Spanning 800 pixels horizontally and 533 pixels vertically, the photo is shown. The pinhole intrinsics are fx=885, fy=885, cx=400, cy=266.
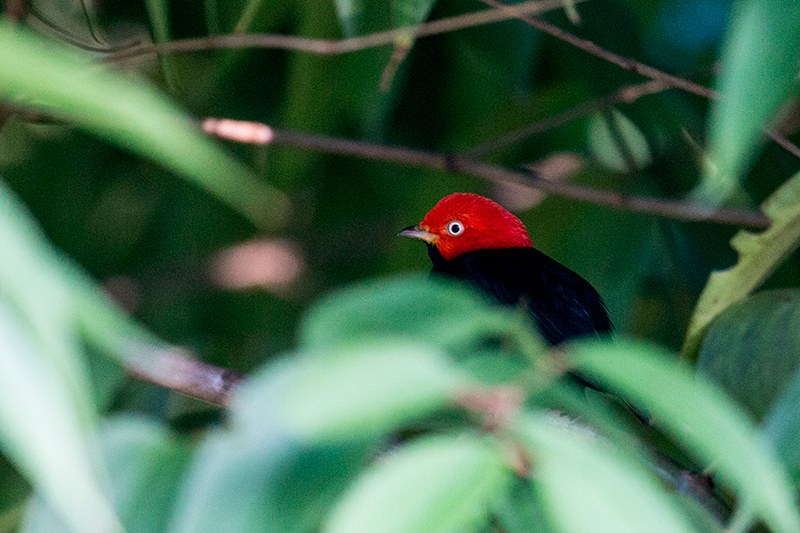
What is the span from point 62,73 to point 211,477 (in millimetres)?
354

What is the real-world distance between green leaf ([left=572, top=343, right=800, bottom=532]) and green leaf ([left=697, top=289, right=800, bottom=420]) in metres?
0.85

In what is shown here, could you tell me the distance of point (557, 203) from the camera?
A: 2742 mm

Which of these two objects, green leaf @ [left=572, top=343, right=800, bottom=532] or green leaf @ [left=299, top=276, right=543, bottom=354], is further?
green leaf @ [left=299, top=276, right=543, bottom=354]

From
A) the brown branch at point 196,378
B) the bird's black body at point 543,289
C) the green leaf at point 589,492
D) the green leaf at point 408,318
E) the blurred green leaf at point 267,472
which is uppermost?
the green leaf at point 408,318

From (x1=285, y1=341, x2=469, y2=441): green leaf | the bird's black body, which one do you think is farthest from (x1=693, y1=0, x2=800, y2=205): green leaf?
the bird's black body

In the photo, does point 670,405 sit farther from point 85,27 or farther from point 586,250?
point 85,27

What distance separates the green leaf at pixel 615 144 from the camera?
300cm

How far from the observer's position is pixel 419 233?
283cm

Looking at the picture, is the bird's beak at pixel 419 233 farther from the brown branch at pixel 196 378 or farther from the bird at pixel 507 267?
the brown branch at pixel 196 378

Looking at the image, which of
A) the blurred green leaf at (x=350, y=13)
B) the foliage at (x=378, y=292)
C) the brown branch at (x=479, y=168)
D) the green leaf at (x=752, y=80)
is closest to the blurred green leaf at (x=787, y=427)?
the foliage at (x=378, y=292)

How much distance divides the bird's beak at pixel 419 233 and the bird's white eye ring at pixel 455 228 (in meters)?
0.06

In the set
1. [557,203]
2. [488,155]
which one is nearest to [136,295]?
[488,155]

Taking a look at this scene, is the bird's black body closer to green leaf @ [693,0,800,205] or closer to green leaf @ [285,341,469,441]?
green leaf @ [693,0,800,205]

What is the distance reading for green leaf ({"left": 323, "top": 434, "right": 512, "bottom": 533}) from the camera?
68 cm
